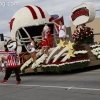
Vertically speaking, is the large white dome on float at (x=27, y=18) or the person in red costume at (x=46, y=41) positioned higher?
the large white dome on float at (x=27, y=18)

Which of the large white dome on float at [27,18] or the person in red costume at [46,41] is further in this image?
the large white dome on float at [27,18]

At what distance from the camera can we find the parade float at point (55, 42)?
12656 millimetres

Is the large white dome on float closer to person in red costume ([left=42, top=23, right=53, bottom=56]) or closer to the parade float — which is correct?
the parade float

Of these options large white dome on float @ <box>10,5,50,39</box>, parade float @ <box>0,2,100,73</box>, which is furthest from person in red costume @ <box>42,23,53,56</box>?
large white dome on float @ <box>10,5,50,39</box>

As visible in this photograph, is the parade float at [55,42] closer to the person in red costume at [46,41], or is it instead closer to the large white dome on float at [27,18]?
the large white dome on float at [27,18]

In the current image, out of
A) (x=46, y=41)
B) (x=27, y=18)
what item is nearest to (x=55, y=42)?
(x=46, y=41)

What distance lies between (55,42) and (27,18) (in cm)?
214

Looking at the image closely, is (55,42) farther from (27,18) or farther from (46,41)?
(27,18)

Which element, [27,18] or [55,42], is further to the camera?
[55,42]

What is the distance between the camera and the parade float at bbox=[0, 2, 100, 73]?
1266 cm

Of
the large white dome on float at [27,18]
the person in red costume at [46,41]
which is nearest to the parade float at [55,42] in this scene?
the large white dome on float at [27,18]

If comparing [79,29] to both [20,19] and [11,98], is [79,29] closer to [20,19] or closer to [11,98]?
[20,19]

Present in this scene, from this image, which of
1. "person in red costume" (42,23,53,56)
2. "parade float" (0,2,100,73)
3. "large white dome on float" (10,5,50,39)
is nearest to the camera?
"parade float" (0,2,100,73)

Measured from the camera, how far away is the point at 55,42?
1606cm
